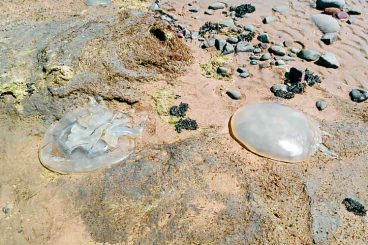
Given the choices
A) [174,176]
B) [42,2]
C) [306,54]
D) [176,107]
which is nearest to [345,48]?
[306,54]

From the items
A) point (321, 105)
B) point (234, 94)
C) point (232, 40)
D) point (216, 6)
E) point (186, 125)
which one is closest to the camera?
point (186, 125)

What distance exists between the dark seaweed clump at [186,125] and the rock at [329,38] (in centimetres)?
270

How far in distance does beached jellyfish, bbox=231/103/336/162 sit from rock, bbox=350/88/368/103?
82 centimetres

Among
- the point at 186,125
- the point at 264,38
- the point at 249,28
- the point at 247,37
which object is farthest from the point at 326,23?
the point at 186,125

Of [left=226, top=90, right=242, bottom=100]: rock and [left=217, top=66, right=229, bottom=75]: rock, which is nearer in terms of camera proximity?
[left=226, top=90, right=242, bottom=100]: rock

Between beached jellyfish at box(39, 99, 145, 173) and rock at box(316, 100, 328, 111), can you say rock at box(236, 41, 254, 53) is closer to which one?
rock at box(316, 100, 328, 111)

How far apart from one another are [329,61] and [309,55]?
11.7 inches

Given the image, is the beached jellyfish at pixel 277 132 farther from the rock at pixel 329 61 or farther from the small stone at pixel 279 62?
the rock at pixel 329 61

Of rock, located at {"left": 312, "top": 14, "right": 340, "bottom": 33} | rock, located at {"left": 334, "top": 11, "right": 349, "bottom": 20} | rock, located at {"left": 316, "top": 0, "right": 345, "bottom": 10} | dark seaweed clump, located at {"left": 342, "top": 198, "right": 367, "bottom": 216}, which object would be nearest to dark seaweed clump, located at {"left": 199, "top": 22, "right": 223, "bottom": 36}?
rock, located at {"left": 312, "top": 14, "right": 340, "bottom": 33}

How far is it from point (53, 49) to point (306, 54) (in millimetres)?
3561

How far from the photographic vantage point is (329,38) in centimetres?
657

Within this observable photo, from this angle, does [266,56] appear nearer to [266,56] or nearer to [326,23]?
[266,56]

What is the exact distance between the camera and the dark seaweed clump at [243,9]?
23.4ft

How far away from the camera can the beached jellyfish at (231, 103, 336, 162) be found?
4867 millimetres
